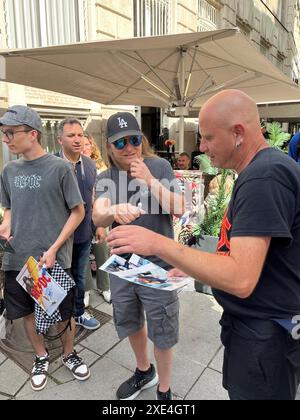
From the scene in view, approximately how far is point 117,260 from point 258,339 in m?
0.74

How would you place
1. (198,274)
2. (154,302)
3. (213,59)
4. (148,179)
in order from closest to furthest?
(198,274), (148,179), (154,302), (213,59)

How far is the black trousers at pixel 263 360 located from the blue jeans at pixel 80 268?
2.08m

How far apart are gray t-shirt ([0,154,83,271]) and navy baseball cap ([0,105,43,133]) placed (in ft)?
0.84

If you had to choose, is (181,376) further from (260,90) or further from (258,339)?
(260,90)

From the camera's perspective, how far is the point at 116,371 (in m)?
2.60

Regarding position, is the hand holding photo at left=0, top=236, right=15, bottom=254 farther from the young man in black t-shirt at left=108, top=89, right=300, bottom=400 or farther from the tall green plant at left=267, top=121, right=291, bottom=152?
the tall green plant at left=267, top=121, right=291, bottom=152

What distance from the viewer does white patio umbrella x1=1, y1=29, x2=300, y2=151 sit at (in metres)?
3.84

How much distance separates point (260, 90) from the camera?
265 inches

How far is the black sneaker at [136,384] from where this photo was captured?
2.30 metres

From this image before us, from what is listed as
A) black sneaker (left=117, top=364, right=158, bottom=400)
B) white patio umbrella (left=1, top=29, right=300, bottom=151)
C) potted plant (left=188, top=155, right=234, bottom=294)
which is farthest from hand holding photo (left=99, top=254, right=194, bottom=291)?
white patio umbrella (left=1, top=29, right=300, bottom=151)

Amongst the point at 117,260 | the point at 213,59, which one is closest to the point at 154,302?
the point at 117,260

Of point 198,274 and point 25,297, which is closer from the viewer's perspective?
point 198,274

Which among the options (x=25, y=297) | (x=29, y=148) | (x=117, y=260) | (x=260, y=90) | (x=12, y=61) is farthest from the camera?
(x=260, y=90)

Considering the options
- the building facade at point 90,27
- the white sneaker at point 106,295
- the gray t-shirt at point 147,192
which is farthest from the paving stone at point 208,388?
the building facade at point 90,27
